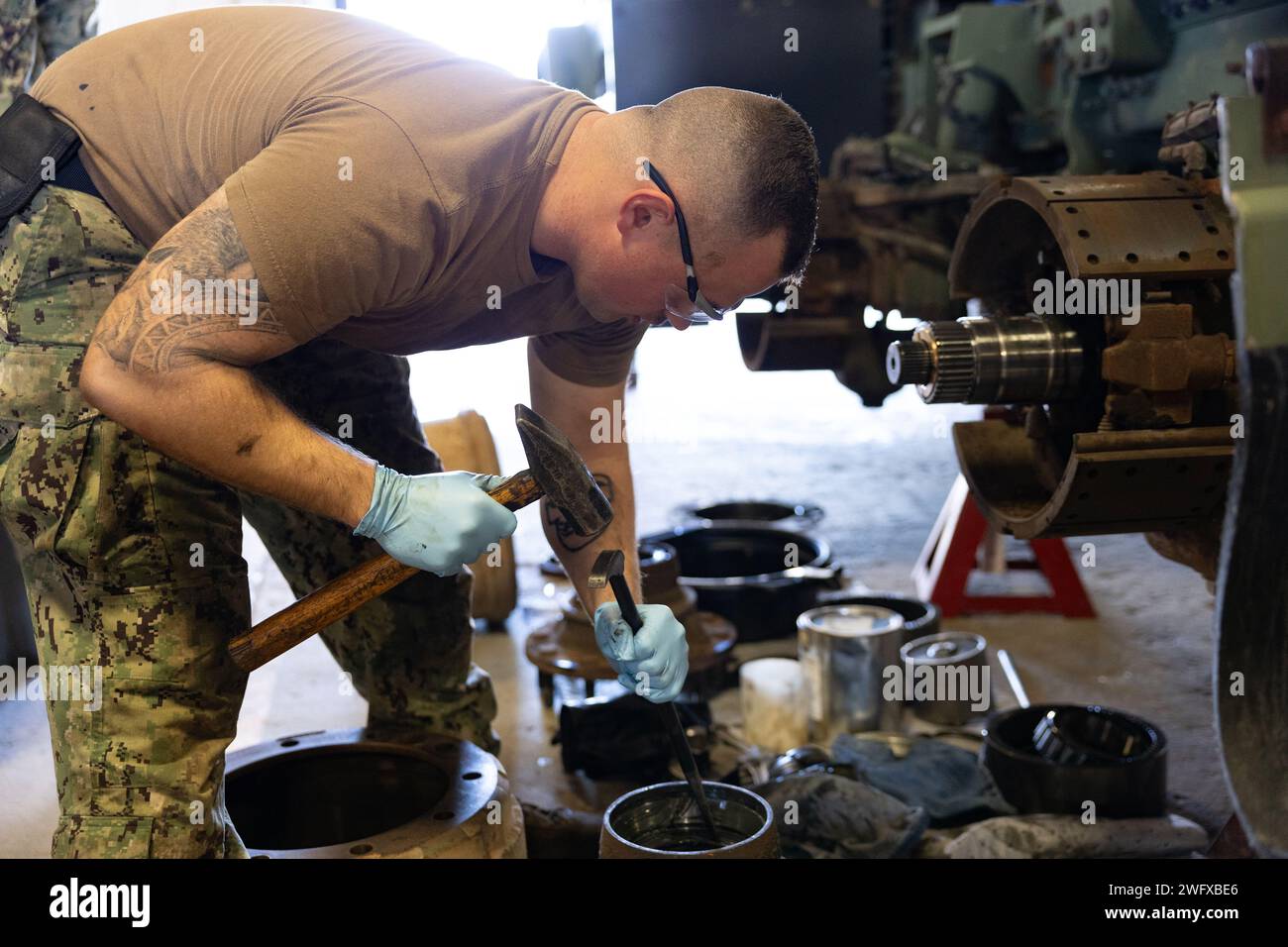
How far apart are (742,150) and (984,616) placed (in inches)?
86.8

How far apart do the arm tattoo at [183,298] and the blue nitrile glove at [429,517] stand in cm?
25

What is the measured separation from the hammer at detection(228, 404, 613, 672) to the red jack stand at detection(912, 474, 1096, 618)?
1950 millimetres

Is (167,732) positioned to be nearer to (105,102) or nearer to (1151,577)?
(105,102)

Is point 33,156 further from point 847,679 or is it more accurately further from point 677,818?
point 847,679

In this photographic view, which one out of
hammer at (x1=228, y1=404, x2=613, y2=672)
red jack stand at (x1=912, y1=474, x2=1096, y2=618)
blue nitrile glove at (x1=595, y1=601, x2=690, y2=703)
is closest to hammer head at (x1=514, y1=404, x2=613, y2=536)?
hammer at (x1=228, y1=404, x2=613, y2=672)

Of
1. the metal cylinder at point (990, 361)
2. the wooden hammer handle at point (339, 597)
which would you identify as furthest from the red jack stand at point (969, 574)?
the wooden hammer handle at point (339, 597)

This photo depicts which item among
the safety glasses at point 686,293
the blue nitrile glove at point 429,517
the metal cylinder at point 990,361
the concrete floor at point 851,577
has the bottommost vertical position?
the concrete floor at point 851,577

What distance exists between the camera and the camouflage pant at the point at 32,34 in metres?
2.37

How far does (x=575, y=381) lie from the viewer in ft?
5.92

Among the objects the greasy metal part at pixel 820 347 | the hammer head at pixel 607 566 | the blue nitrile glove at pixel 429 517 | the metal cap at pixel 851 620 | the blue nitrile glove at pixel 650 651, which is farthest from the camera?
the greasy metal part at pixel 820 347

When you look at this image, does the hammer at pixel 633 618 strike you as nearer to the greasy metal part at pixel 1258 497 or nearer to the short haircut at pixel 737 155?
the short haircut at pixel 737 155

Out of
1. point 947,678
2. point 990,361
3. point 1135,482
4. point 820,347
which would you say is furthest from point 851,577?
point 1135,482

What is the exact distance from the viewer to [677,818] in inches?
65.0
